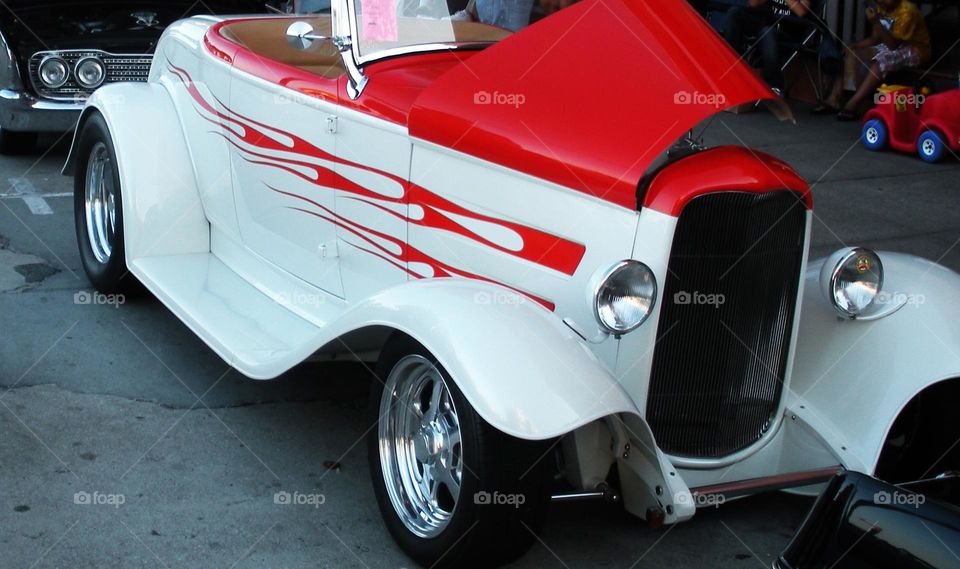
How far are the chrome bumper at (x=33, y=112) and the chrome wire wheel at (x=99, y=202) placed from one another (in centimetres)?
256

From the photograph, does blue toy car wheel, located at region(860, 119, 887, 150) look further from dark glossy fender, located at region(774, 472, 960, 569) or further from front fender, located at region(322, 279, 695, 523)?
dark glossy fender, located at region(774, 472, 960, 569)

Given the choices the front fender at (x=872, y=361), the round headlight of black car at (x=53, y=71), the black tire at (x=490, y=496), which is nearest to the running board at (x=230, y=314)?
the black tire at (x=490, y=496)

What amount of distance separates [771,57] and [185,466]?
8.68 m

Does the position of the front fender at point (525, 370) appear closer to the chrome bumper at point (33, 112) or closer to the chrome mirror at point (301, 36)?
the chrome mirror at point (301, 36)

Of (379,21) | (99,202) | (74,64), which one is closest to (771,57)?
(74,64)

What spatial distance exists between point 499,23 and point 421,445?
1.86m

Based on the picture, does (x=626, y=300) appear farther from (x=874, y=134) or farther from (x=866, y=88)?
(x=866, y=88)

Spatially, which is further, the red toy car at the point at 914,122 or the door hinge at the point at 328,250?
the red toy car at the point at 914,122

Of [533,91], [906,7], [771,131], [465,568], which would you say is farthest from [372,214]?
[906,7]

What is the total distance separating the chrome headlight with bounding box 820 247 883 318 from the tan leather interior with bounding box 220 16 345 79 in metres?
2.07

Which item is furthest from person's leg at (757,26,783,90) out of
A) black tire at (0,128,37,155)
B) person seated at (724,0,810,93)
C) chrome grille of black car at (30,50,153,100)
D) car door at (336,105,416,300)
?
car door at (336,105,416,300)

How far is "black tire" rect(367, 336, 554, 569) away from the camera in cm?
326

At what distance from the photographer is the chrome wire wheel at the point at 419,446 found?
140 inches

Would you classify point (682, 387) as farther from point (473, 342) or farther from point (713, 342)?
point (473, 342)
